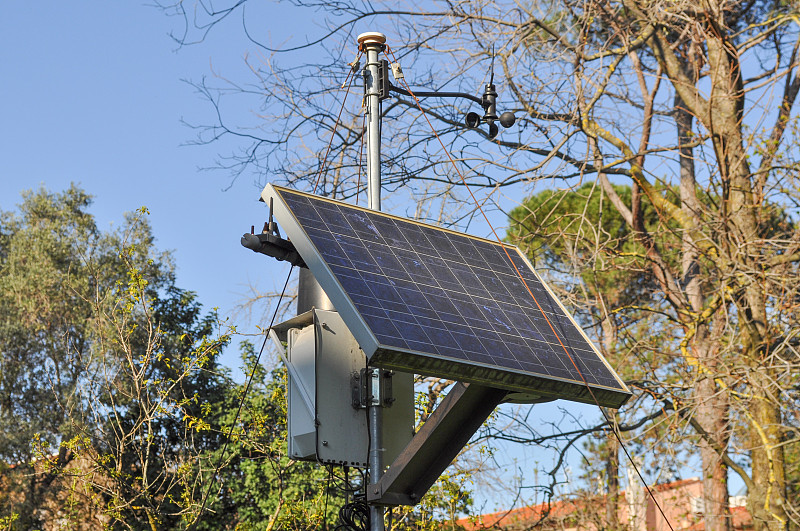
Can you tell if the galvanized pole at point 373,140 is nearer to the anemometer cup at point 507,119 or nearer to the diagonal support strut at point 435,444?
the diagonal support strut at point 435,444

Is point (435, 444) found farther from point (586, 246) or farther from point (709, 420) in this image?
point (586, 246)

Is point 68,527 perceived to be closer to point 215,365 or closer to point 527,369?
point 215,365

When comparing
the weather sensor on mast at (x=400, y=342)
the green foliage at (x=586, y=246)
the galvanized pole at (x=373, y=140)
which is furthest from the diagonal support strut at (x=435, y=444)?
the green foliage at (x=586, y=246)

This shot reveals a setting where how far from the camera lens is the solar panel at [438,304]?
163 inches

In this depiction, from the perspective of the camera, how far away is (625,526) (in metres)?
11.7

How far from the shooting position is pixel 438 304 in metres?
4.65

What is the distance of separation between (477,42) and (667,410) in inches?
191

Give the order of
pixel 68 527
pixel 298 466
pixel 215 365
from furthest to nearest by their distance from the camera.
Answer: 1. pixel 215 365
2. pixel 298 466
3. pixel 68 527

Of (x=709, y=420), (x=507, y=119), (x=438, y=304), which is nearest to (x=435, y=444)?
(x=438, y=304)

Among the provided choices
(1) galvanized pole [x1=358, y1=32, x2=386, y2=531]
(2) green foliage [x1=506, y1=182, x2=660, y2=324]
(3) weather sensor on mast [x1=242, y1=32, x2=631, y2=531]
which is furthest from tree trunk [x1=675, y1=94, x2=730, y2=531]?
(1) galvanized pole [x1=358, y1=32, x2=386, y2=531]

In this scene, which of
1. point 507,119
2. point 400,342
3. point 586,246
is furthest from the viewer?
point 586,246

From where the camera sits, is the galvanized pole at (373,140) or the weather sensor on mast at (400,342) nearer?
the weather sensor on mast at (400,342)

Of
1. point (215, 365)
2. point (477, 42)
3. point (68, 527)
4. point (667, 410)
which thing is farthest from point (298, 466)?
point (477, 42)

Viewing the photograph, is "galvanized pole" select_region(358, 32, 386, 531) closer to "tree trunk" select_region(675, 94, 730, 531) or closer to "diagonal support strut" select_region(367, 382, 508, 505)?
"diagonal support strut" select_region(367, 382, 508, 505)
